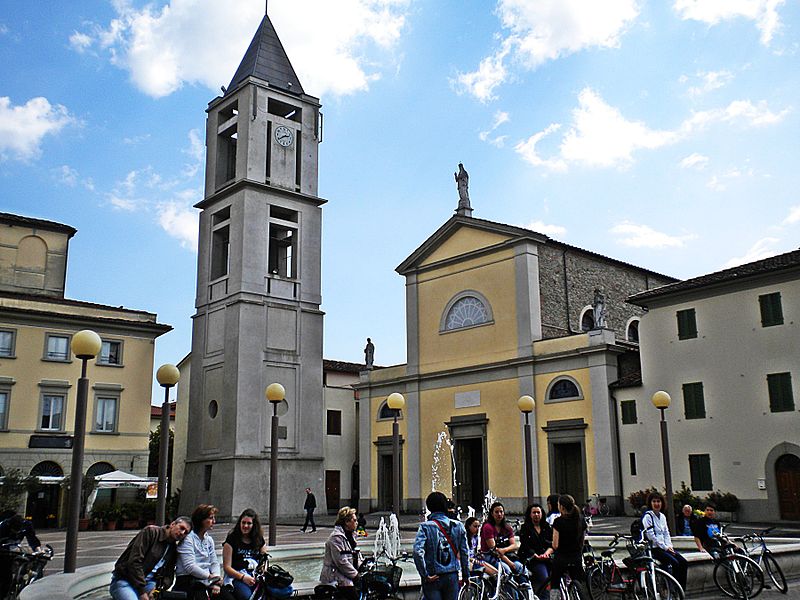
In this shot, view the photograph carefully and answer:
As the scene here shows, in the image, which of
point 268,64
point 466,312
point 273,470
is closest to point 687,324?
point 466,312

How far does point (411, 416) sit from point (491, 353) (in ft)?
18.0

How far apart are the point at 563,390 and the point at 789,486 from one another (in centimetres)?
972

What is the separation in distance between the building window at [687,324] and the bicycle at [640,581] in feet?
62.4

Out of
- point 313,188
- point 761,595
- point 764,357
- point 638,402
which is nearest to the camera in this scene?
point 761,595

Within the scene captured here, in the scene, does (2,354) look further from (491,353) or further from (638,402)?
(638,402)

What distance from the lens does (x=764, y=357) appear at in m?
25.9

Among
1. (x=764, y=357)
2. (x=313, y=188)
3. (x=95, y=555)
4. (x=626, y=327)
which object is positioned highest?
(x=313, y=188)

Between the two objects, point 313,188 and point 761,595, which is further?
point 313,188

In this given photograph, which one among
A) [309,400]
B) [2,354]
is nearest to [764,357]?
[309,400]

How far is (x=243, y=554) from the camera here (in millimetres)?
8398

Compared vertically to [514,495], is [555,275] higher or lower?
higher

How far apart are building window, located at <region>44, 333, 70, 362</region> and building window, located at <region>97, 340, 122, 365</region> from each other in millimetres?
1536

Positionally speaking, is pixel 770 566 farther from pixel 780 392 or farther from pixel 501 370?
pixel 501 370

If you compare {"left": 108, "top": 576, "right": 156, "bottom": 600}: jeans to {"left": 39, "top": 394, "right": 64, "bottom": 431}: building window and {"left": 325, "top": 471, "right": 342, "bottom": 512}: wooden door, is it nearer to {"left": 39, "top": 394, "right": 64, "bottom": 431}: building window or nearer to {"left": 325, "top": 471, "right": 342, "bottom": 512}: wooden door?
{"left": 39, "top": 394, "right": 64, "bottom": 431}: building window
